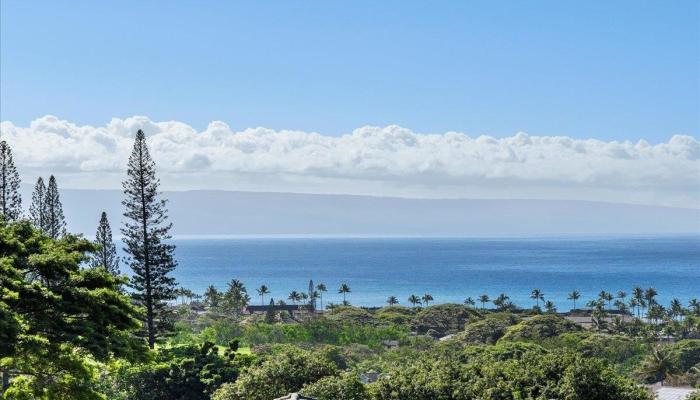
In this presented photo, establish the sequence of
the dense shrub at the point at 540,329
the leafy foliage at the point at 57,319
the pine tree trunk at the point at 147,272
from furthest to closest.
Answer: the dense shrub at the point at 540,329 < the pine tree trunk at the point at 147,272 < the leafy foliage at the point at 57,319

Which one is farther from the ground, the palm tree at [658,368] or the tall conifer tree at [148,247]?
the tall conifer tree at [148,247]

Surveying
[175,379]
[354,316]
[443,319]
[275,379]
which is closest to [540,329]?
[443,319]

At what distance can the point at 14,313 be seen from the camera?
1430 cm

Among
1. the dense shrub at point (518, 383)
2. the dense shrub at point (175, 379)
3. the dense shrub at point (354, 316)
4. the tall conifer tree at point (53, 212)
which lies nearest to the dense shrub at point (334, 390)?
the dense shrub at point (518, 383)

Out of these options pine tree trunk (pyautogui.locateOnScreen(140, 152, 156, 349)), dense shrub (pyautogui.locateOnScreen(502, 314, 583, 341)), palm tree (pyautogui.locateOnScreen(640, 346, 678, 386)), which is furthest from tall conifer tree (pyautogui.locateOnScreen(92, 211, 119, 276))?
palm tree (pyautogui.locateOnScreen(640, 346, 678, 386))

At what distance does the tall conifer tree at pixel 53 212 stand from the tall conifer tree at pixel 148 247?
5.66 m

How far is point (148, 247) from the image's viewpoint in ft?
134

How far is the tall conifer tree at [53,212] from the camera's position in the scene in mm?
44031

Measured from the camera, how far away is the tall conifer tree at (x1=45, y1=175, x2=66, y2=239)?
44.0 meters

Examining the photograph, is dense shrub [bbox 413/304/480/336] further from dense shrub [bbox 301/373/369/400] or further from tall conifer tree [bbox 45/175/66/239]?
dense shrub [bbox 301/373/369/400]

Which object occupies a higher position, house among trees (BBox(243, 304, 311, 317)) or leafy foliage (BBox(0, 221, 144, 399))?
leafy foliage (BBox(0, 221, 144, 399))

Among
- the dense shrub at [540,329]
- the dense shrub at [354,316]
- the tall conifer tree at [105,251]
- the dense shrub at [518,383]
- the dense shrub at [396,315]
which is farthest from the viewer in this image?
the dense shrub at [396,315]

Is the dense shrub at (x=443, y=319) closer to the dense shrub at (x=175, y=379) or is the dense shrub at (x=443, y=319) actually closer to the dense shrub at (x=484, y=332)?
the dense shrub at (x=484, y=332)

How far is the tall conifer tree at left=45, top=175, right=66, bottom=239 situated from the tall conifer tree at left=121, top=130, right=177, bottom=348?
18.6 ft
